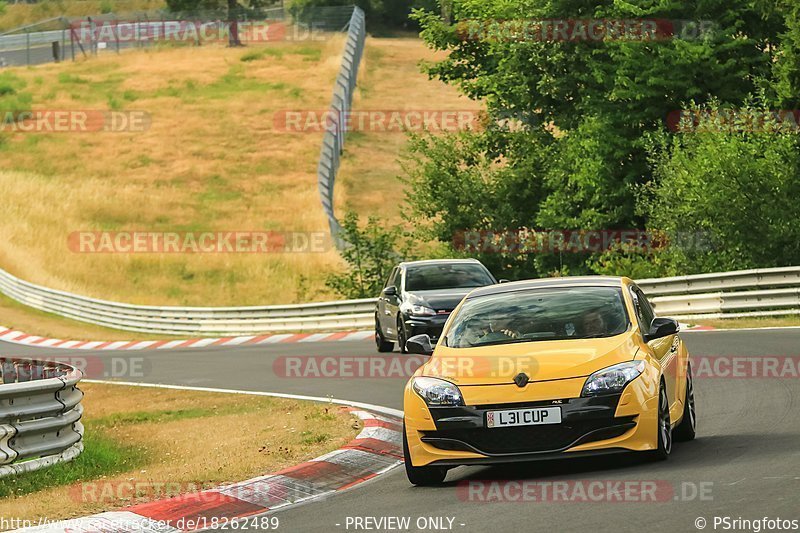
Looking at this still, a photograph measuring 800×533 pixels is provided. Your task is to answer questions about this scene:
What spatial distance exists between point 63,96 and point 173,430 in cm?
7255

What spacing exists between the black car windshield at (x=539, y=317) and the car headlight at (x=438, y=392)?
2.29ft

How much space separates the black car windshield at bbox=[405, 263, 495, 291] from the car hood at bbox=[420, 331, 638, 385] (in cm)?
1295

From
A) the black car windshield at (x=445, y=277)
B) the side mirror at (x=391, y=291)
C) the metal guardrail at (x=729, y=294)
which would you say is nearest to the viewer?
the side mirror at (x=391, y=291)

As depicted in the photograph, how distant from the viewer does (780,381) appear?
15.4m

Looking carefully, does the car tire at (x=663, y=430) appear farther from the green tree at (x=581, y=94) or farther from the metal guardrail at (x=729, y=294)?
the green tree at (x=581, y=94)

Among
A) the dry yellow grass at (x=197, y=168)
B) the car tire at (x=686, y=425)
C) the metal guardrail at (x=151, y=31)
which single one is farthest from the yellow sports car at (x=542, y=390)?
the metal guardrail at (x=151, y=31)

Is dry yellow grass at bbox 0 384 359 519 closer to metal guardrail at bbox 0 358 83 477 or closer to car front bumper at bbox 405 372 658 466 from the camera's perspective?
metal guardrail at bbox 0 358 83 477

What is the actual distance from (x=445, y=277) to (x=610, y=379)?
14053 mm

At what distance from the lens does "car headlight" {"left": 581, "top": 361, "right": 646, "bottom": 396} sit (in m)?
9.77

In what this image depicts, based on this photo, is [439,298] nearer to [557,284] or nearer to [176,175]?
[557,284]

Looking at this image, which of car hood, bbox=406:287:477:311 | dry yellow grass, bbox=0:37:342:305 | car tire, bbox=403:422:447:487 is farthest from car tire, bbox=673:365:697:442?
dry yellow grass, bbox=0:37:342:305

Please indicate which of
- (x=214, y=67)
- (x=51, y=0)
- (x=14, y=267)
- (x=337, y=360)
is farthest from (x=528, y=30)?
(x=51, y=0)

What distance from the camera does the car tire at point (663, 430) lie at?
10.0 meters

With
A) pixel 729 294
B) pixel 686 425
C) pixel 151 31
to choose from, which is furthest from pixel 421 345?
pixel 151 31
